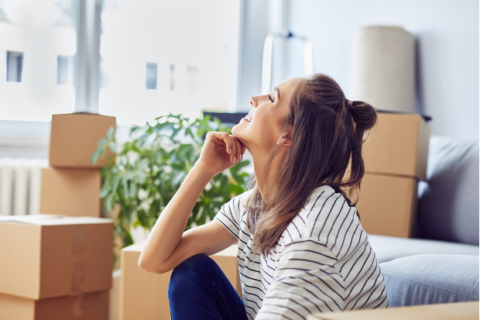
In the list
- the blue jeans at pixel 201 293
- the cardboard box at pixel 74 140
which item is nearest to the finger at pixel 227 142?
the blue jeans at pixel 201 293

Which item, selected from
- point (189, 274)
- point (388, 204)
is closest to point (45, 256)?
point (189, 274)

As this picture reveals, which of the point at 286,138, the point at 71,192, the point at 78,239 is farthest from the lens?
the point at 71,192

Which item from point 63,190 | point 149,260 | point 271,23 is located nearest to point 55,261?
point 63,190

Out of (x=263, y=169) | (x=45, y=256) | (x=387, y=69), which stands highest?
(x=387, y=69)

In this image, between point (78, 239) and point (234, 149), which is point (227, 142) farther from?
point (78, 239)

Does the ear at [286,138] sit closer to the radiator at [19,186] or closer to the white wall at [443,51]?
the white wall at [443,51]

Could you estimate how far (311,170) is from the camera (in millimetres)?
787

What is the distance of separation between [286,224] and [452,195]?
3.14ft

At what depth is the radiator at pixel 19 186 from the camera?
2.04 metres

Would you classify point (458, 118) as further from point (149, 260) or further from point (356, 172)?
point (149, 260)

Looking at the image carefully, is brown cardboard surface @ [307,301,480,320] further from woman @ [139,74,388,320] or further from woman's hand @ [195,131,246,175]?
woman's hand @ [195,131,246,175]

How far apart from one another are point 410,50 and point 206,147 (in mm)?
1333

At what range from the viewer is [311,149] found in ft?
2.61

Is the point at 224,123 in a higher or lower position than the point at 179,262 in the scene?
higher
